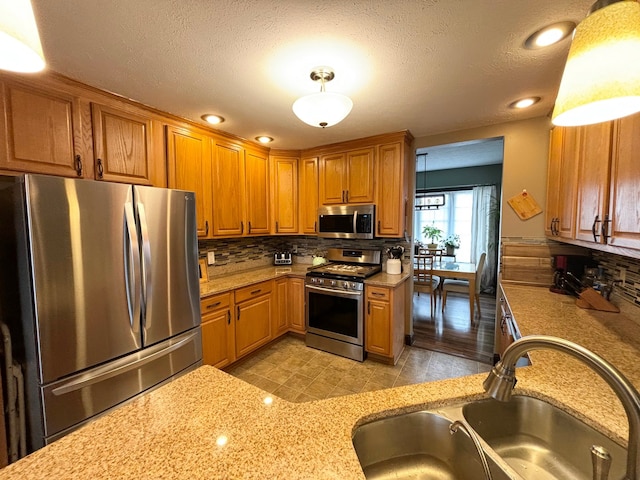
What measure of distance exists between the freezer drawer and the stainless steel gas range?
139 centimetres

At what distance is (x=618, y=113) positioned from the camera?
652mm

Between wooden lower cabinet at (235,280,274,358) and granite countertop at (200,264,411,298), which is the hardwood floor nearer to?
granite countertop at (200,264,411,298)

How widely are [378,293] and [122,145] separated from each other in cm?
253

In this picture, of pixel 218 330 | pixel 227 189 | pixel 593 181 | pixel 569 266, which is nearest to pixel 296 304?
pixel 218 330

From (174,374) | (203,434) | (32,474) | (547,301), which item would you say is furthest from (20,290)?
(547,301)

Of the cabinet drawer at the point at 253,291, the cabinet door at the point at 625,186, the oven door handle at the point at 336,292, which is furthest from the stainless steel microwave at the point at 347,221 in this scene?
the cabinet door at the point at 625,186

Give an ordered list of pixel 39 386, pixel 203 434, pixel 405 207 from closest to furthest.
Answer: pixel 203 434 → pixel 39 386 → pixel 405 207

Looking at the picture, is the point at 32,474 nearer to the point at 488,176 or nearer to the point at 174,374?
the point at 174,374

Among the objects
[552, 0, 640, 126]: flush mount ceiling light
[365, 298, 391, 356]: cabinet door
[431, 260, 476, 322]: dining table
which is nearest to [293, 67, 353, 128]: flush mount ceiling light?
[552, 0, 640, 126]: flush mount ceiling light

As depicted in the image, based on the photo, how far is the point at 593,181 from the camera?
4.48 ft

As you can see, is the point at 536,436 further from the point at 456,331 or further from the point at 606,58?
the point at 456,331

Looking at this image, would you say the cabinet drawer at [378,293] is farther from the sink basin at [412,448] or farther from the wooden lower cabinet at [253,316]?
the sink basin at [412,448]

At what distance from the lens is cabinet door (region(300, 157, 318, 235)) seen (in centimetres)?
336

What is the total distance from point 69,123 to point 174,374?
1844mm
